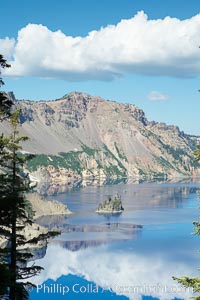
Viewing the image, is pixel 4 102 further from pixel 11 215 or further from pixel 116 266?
pixel 116 266

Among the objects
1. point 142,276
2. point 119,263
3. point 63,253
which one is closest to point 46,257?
point 63,253

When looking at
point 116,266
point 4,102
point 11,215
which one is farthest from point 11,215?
point 116,266

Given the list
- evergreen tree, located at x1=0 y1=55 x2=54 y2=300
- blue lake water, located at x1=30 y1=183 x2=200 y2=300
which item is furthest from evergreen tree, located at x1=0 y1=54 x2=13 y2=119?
blue lake water, located at x1=30 y1=183 x2=200 y2=300

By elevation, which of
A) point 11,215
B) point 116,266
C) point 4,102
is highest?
point 4,102

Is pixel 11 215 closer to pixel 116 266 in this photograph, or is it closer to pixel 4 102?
pixel 4 102

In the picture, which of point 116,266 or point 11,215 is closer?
point 11,215

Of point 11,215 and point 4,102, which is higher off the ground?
point 4,102

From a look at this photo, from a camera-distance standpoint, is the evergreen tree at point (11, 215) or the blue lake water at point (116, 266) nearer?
the evergreen tree at point (11, 215)

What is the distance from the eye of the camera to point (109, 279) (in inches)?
5059

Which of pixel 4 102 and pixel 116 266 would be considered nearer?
pixel 4 102

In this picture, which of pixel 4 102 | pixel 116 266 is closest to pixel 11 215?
pixel 4 102

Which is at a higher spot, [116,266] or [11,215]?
[11,215]

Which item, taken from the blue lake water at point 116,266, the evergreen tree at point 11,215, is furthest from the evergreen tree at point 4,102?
the blue lake water at point 116,266

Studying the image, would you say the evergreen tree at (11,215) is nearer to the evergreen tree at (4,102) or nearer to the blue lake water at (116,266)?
the evergreen tree at (4,102)
